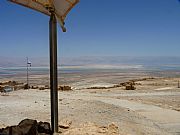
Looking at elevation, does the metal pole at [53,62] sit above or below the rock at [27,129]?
above

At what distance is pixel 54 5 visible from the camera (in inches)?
330

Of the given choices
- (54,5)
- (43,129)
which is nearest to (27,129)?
(43,129)

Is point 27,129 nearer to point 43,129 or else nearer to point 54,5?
point 43,129

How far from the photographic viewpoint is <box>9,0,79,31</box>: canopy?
26.9 ft

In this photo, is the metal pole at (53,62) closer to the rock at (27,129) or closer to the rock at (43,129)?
the rock at (43,129)

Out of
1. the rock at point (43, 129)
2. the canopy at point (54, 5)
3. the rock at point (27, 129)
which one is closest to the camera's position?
the rock at point (27, 129)

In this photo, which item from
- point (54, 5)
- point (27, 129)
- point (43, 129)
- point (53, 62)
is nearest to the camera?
point (27, 129)

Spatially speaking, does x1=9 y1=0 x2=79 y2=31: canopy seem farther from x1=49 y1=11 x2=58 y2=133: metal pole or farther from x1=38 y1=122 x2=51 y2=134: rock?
x1=38 y1=122 x2=51 y2=134: rock

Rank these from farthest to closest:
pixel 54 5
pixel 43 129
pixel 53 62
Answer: pixel 43 129 < pixel 53 62 < pixel 54 5

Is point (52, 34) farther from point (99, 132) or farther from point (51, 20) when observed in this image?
point (99, 132)

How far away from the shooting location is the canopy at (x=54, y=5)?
8.20 meters

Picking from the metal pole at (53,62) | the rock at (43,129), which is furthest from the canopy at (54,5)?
the rock at (43,129)

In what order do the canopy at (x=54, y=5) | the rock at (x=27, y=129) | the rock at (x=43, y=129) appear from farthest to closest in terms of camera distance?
the rock at (x=43, y=129) → the canopy at (x=54, y=5) → the rock at (x=27, y=129)

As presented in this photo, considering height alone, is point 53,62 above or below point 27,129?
above
